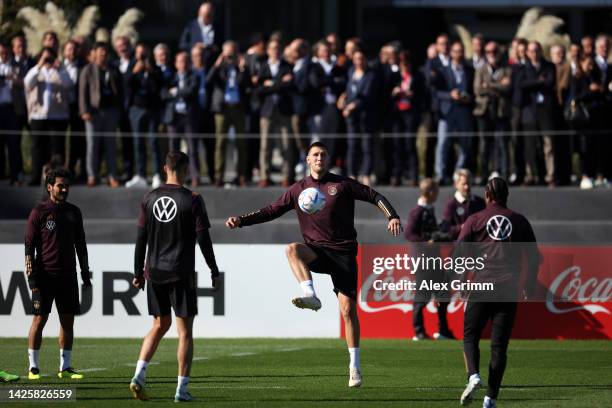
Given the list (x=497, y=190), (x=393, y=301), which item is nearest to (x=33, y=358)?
(x=497, y=190)

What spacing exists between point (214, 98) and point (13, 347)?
6.38 metres

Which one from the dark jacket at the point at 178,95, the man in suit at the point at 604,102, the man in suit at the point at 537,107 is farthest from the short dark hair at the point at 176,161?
the man in suit at the point at 604,102

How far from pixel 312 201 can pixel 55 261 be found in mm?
2786

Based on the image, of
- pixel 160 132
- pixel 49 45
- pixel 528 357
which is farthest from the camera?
pixel 160 132

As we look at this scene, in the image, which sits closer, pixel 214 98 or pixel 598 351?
pixel 598 351

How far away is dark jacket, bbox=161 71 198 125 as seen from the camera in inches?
853

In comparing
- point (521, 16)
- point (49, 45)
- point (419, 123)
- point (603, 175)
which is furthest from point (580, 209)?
point (521, 16)

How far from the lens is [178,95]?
71.3 feet

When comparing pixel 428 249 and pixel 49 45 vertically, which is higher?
pixel 49 45

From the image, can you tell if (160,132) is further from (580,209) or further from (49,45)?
(580,209)

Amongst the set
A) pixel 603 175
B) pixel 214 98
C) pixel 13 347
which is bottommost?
pixel 13 347

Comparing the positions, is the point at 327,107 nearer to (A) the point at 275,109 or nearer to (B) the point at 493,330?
(A) the point at 275,109

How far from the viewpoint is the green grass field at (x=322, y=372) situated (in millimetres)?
11914

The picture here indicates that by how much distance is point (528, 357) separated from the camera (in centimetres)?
1580
